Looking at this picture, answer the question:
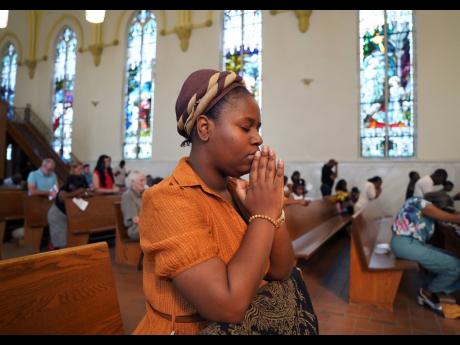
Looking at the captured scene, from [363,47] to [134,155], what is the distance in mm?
8913

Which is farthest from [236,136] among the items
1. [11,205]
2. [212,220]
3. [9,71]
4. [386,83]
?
[9,71]

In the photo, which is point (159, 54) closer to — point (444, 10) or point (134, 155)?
point (134, 155)

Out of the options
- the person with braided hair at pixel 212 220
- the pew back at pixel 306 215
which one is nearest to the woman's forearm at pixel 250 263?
the person with braided hair at pixel 212 220

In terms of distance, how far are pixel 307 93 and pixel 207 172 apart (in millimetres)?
9839

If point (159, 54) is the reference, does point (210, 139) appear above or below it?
below

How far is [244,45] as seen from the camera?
37.0 ft

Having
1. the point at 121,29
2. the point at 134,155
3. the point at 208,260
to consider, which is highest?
the point at 121,29

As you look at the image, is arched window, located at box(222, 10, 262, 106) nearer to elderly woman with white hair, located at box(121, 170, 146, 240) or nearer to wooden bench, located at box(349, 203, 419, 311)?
elderly woman with white hair, located at box(121, 170, 146, 240)

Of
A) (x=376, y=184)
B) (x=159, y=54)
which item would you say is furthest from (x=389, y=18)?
(x=159, y=54)

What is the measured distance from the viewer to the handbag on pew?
70 cm

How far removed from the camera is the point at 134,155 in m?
12.8

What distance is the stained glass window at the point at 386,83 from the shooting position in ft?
30.6

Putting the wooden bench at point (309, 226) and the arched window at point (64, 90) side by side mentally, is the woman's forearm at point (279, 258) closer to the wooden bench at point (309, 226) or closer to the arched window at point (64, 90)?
the wooden bench at point (309, 226)

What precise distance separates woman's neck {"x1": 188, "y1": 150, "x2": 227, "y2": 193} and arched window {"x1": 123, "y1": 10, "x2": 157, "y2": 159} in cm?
1193
